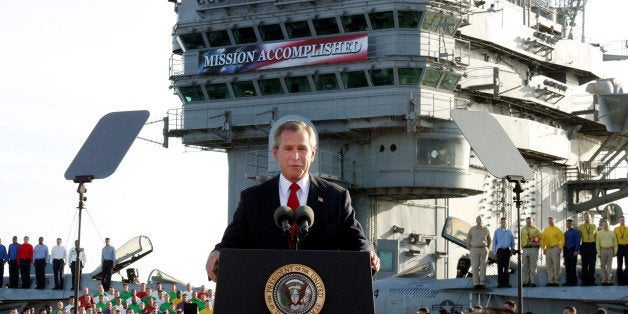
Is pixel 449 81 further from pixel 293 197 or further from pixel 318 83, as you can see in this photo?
pixel 293 197

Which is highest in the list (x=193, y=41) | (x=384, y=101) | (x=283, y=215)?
(x=193, y=41)

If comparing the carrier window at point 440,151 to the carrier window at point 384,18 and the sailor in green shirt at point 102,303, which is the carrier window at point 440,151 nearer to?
the carrier window at point 384,18

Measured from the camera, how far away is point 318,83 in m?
37.4

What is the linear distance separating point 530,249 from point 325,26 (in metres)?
12.3

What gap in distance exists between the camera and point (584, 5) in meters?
48.7

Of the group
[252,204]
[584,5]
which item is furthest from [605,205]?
[252,204]

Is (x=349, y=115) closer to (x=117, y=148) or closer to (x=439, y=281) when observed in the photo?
(x=439, y=281)

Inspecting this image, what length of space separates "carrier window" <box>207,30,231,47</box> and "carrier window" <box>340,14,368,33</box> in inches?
165

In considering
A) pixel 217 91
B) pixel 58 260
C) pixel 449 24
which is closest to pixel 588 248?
pixel 449 24

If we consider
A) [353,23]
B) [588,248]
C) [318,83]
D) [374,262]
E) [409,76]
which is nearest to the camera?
[374,262]

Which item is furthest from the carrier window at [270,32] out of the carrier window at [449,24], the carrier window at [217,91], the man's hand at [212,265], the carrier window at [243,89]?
the man's hand at [212,265]

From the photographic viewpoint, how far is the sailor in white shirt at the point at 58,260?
35344mm

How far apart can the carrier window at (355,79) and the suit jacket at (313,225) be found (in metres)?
30.0

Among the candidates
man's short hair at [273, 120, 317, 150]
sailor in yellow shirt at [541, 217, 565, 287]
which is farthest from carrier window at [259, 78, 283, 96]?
man's short hair at [273, 120, 317, 150]
